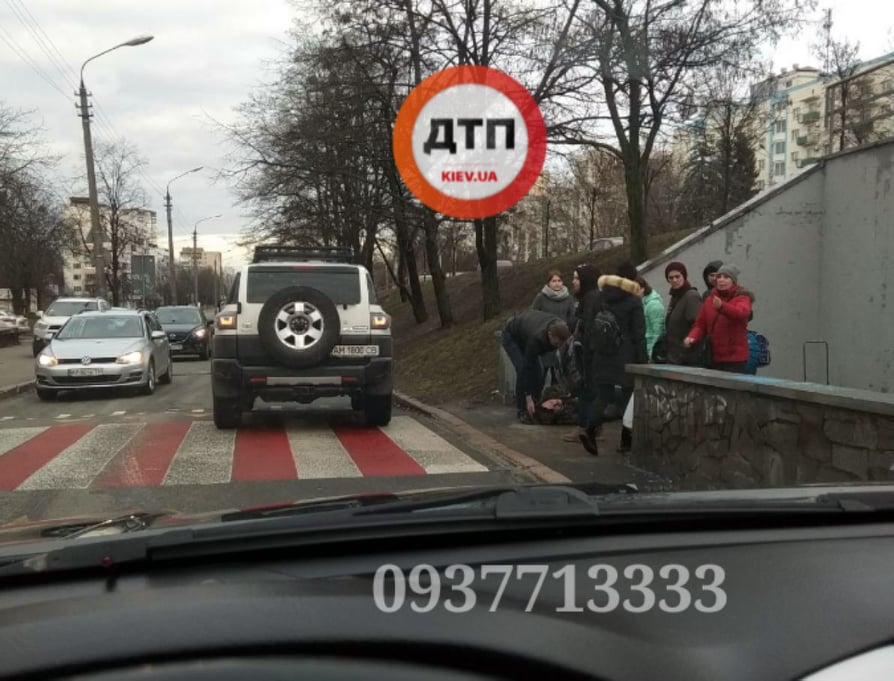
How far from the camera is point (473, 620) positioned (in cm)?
132

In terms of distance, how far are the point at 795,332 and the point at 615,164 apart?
13.7 m

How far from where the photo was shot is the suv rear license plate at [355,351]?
9336 millimetres

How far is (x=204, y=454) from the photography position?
824 centimetres

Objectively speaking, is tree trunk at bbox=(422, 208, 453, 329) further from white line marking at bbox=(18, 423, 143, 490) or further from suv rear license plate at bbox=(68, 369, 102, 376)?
white line marking at bbox=(18, 423, 143, 490)

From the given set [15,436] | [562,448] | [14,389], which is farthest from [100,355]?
[562,448]

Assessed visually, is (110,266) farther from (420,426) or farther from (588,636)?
(588,636)

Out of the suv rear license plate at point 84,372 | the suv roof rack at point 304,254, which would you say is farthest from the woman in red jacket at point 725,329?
→ the suv rear license plate at point 84,372

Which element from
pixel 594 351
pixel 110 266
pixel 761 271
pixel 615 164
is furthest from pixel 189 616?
pixel 110 266

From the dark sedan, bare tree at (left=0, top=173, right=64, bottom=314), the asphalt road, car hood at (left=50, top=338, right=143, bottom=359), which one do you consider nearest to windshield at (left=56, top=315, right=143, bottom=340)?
car hood at (left=50, top=338, right=143, bottom=359)

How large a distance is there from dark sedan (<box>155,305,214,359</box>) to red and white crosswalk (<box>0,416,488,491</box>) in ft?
51.8

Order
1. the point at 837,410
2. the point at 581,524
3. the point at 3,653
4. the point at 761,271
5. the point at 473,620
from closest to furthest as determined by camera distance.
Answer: the point at 3,653
the point at 473,620
the point at 581,524
the point at 837,410
the point at 761,271

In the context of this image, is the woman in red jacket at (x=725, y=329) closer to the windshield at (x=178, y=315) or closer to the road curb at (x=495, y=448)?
the road curb at (x=495, y=448)

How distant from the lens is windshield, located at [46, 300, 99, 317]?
26266 mm

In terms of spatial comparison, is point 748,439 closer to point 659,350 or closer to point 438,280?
point 659,350
